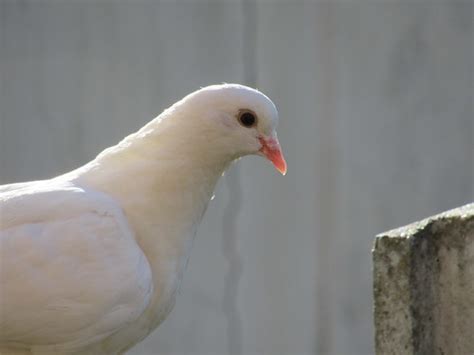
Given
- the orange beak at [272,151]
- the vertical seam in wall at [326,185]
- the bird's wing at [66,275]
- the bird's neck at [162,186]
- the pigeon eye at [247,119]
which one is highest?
the vertical seam in wall at [326,185]

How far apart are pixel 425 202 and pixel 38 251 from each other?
6.27 meters

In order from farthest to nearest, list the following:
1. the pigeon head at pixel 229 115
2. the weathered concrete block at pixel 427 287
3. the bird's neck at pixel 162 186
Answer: the pigeon head at pixel 229 115
the bird's neck at pixel 162 186
the weathered concrete block at pixel 427 287

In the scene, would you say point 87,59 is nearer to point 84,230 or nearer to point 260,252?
point 260,252

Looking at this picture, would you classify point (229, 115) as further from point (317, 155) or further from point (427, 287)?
point (317, 155)

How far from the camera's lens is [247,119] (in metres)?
5.15

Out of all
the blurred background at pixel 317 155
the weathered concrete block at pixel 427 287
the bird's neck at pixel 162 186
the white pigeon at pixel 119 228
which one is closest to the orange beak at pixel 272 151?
the white pigeon at pixel 119 228

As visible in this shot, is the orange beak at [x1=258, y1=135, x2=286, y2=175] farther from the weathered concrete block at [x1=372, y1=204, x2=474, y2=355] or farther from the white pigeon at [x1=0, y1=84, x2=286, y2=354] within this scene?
the weathered concrete block at [x1=372, y1=204, x2=474, y2=355]

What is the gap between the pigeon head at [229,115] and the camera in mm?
5113

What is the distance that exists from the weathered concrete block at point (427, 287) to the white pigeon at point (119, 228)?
699 millimetres

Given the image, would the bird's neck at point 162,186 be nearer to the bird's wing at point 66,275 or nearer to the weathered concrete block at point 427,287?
the bird's wing at point 66,275

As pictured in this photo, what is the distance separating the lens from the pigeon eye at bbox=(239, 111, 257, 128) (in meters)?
5.13

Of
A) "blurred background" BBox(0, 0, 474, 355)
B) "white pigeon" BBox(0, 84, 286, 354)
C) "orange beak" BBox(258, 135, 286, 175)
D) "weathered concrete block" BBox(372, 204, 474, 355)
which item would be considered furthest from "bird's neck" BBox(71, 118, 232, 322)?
"blurred background" BBox(0, 0, 474, 355)

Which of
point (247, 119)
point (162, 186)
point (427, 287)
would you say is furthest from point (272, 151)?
point (427, 287)

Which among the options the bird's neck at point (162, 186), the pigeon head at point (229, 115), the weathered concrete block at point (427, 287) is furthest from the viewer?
the pigeon head at point (229, 115)
